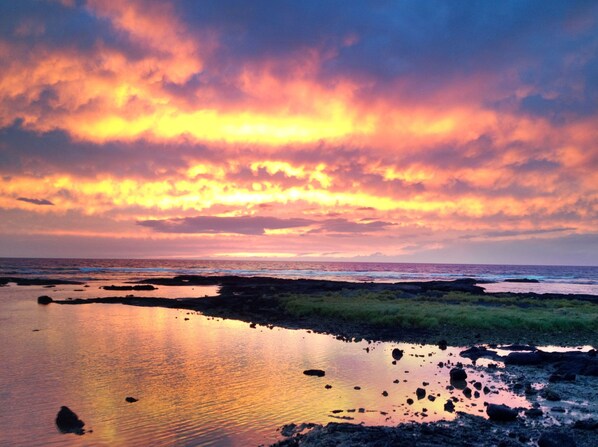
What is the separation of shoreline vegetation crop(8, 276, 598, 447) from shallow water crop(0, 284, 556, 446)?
1.23 m

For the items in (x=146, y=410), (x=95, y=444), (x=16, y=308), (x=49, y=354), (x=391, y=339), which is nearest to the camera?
(x=95, y=444)

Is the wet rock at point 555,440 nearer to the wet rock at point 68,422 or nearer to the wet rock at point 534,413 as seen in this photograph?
the wet rock at point 534,413

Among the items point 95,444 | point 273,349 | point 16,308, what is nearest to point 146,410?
point 95,444

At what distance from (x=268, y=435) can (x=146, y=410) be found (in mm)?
5246

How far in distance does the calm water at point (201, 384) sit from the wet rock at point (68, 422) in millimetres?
279

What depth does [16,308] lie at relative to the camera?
157 ft

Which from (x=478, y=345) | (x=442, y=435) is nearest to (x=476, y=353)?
(x=478, y=345)

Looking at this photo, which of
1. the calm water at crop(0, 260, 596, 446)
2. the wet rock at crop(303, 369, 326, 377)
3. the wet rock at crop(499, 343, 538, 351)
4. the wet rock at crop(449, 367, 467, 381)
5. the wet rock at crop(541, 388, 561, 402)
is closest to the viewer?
the calm water at crop(0, 260, 596, 446)

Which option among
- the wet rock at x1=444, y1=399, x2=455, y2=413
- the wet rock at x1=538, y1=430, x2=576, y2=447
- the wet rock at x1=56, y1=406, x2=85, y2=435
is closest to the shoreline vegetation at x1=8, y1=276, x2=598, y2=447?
the wet rock at x1=538, y1=430, x2=576, y2=447

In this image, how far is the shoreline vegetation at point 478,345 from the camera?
13016 millimetres

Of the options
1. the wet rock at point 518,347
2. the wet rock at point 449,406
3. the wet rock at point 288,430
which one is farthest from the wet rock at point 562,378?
the wet rock at point 288,430

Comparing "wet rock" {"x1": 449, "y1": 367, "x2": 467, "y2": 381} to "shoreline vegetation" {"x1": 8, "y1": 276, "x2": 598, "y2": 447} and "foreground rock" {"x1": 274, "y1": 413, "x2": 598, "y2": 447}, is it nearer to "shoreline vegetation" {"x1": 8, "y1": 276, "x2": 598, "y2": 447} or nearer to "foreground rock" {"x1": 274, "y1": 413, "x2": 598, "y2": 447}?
"shoreline vegetation" {"x1": 8, "y1": 276, "x2": 598, "y2": 447}

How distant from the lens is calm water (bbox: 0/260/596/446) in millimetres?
14344

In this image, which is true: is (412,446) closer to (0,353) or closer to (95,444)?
(95,444)
